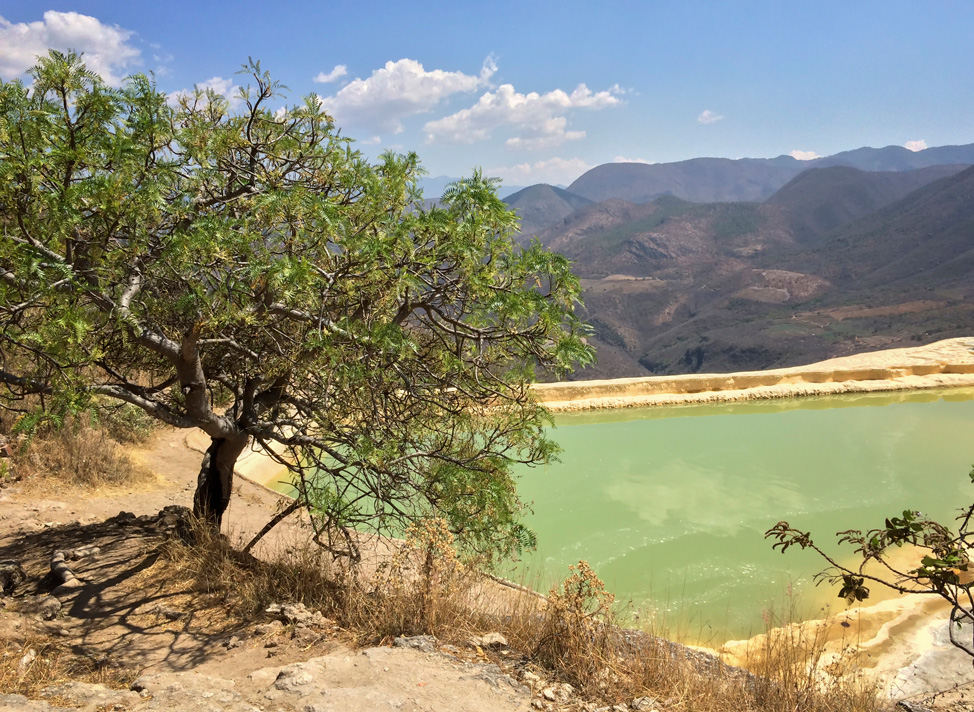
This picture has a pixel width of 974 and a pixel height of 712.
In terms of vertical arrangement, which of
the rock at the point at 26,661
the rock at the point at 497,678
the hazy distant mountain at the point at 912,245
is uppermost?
the hazy distant mountain at the point at 912,245

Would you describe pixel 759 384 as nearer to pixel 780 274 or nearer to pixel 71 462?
pixel 71 462

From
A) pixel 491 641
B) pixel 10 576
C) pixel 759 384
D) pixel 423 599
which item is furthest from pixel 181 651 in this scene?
pixel 759 384

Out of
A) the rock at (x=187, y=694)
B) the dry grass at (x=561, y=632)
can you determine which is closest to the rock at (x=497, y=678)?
the dry grass at (x=561, y=632)

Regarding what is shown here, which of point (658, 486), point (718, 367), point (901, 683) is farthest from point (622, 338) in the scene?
point (901, 683)

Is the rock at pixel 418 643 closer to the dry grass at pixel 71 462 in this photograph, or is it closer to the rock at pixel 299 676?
the rock at pixel 299 676

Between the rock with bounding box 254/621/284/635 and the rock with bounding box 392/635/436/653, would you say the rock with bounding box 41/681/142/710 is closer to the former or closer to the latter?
the rock with bounding box 254/621/284/635

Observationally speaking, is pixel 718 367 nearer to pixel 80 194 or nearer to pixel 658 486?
pixel 658 486
